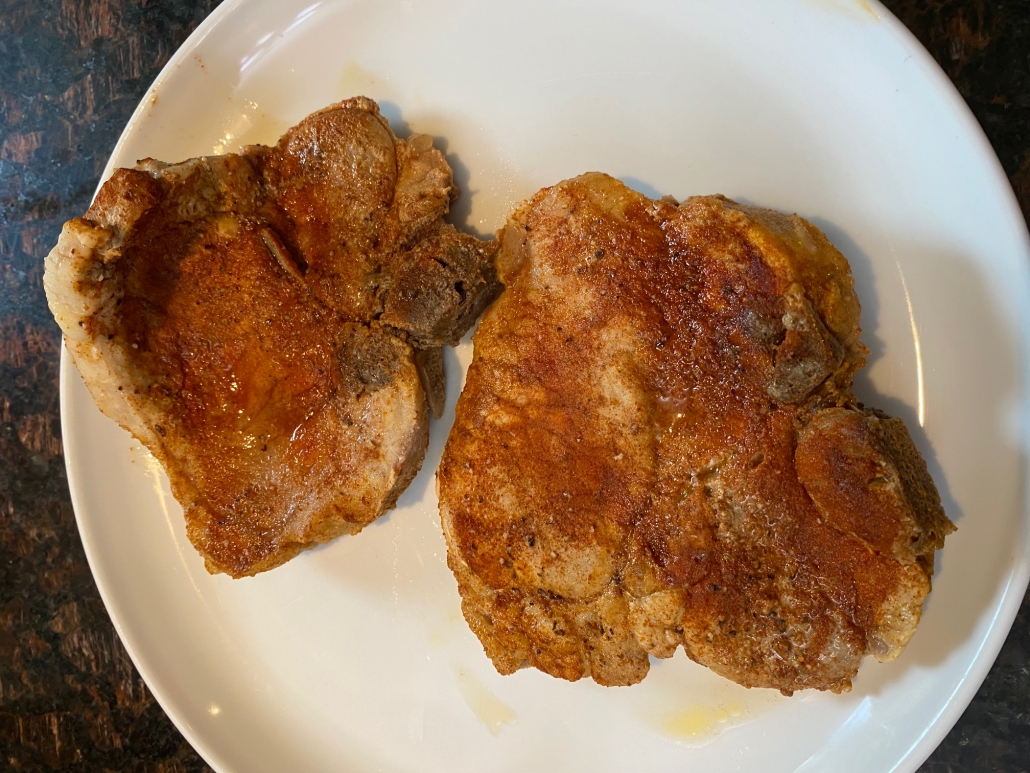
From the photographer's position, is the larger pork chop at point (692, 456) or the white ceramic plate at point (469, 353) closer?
the larger pork chop at point (692, 456)

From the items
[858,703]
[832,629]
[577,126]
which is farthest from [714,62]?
[858,703]

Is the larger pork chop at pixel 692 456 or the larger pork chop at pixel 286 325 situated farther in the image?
the larger pork chop at pixel 286 325

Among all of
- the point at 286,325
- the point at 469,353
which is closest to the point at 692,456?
the point at 469,353

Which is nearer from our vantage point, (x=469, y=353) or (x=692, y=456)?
(x=692, y=456)

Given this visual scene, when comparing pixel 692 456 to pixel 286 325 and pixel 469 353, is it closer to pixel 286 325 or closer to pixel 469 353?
pixel 469 353

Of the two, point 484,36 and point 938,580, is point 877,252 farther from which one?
point 484,36
